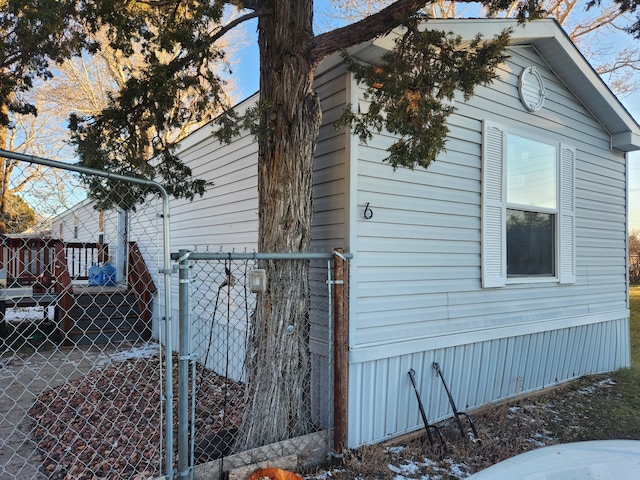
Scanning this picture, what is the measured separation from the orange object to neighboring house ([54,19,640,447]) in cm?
82

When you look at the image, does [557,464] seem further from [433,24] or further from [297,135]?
[433,24]

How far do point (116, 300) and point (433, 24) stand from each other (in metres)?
6.87

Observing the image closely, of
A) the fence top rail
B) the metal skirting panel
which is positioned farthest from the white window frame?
the fence top rail

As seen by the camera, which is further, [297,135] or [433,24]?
[433,24]

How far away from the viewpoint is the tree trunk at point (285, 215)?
10.00 ft

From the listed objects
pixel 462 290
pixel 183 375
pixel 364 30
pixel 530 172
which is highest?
pixel 364 30

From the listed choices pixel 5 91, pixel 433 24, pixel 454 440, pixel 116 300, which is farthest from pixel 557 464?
pixel 116 300

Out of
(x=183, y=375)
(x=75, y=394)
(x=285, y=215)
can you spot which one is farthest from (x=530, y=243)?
(x=75, y=394)

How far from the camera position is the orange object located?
8.46ft

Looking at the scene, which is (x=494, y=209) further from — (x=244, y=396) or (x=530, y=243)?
(x=244, y=396)

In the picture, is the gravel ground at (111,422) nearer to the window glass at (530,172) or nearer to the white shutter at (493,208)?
the white shutter at (493,208)

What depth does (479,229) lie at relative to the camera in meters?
4.34

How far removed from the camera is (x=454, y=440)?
353 cm

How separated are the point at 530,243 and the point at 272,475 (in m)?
3.77
